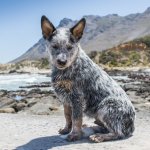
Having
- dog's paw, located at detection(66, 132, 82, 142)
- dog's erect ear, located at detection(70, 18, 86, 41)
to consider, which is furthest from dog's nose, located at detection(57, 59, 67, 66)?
dog's paw, located at detection(66, 132, 82, 142)

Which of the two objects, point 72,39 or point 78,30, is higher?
point 78,30

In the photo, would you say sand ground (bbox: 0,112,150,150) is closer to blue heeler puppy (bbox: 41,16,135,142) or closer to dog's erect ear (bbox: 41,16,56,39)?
blue heeler puppy (bbox: 41,16,135,142)

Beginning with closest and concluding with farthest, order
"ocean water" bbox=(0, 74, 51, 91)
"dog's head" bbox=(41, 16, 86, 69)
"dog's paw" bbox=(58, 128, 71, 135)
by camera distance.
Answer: "dog's head" bbox=(41, 16, 86, 69)
"dog's paw" bbox=(58, 128, 71, 135)
"ocean water" bbox=(0, 74, 51, 91)

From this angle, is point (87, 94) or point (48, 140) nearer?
point (87, 94)

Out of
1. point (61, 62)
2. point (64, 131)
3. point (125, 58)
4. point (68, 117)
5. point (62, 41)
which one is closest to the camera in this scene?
point (61, 62)

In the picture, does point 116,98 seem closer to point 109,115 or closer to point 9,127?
point 109,115

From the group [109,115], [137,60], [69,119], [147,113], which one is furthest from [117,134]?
[137,60]

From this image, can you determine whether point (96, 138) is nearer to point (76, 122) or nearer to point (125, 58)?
point (76, 122)

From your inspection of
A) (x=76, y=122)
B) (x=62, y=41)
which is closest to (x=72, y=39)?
(x=62, y=41)
